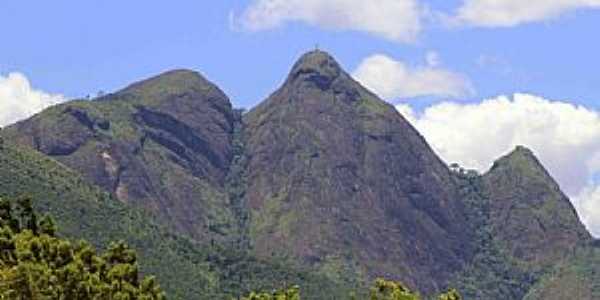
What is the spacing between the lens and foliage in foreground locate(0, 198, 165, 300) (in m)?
58.1

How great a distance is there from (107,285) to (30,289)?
4.97m

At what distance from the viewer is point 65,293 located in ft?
196

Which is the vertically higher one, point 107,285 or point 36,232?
point 36,232

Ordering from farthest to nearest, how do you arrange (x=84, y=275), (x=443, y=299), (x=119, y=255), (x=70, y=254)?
(x=119, y=255) < (x=70, y=254) < (x=84, y=275) < (x=443, y=299)

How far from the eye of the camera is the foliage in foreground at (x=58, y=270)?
5806 centimetres

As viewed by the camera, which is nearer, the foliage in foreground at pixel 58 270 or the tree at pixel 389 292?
the tree at pixel 389 292

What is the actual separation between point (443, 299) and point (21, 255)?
74.3ft

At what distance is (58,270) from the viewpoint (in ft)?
199

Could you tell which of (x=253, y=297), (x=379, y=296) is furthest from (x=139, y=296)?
(x=379, y=296)

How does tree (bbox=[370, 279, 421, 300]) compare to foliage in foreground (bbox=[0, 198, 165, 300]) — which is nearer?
tree (bbox=[370, 279, 421, 300])

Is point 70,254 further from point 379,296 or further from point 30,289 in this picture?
point 379,296

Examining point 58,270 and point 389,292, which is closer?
point 389,292

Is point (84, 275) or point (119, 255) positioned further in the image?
point (119, 255)

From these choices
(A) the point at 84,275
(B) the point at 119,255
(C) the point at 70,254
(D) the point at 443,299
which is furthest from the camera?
(B) the point at 119,255
